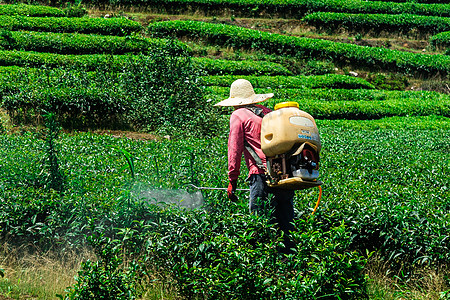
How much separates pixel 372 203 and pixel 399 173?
11.5ft

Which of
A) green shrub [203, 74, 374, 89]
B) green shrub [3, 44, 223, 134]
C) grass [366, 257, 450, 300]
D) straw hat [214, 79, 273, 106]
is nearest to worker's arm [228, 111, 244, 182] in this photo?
straw hat [214, 79, 273, 106]

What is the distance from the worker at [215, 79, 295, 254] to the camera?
5543 millimetres

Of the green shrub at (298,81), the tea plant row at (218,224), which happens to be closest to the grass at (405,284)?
the tea plant row at (218,224)

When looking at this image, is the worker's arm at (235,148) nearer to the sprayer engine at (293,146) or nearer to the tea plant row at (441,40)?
the sprayer engine at (293,146)

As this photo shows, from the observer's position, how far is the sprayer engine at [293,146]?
4891 millimetres

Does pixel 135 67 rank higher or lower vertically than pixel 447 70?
higher

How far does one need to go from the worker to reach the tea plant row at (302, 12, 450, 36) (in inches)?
1366

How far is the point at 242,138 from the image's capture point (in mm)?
5570

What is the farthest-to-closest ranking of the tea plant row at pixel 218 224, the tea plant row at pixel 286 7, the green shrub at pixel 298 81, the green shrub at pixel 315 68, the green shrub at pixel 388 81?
the tea plant row at pixel 286 7 → the green shrub at pixel 388 81 → the green shrub at pixel 315 68 → the green shrub at pixel 298 81 → the tea plant row at pixel 218 224

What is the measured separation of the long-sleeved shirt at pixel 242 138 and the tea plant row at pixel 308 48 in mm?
27278

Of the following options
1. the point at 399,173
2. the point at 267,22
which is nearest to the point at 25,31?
the point at 267,22

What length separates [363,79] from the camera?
3275 centimetres

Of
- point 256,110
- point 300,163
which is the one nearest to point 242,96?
point 256,110

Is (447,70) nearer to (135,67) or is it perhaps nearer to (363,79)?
(363,79)
